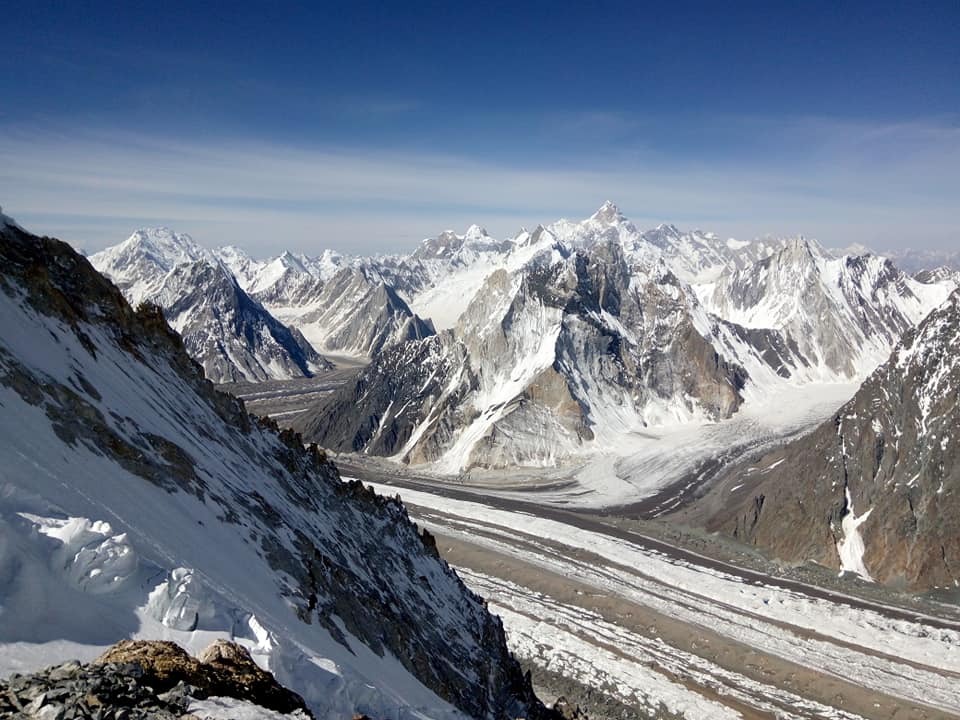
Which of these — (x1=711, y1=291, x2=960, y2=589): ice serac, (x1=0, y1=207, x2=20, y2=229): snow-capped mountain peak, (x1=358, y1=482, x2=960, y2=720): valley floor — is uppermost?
(x1=0, y1=207, x2=20, y2=229): snow-capped mountain peak

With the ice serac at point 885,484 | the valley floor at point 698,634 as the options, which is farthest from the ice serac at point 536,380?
the valley floor at point 698,634

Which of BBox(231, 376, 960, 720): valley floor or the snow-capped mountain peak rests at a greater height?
the snow-capped mountain peak

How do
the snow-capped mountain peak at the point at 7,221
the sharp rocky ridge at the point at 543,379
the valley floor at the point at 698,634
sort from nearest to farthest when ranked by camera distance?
the snow-capped mountain peak at the point at 7,221, the valley floor at the point at 698,634, the sharp rocky ridge at the point at 543,379

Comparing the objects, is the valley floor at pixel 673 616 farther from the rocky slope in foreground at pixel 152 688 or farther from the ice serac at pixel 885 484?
the rocky slope in foreground at pixel 152 688

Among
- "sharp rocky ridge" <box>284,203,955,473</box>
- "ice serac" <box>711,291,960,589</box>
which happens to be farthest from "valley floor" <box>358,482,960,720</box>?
"sharp rocky ridge" <box>284,203,955,473</box>

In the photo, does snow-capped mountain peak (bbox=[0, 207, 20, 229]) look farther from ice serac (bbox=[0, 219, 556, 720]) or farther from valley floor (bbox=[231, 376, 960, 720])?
valley floor (bbox=[231, 376, 960, 720])

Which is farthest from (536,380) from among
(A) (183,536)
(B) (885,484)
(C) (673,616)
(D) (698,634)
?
(A) (183,536)

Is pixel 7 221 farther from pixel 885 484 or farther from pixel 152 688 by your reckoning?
pixel 885 484
